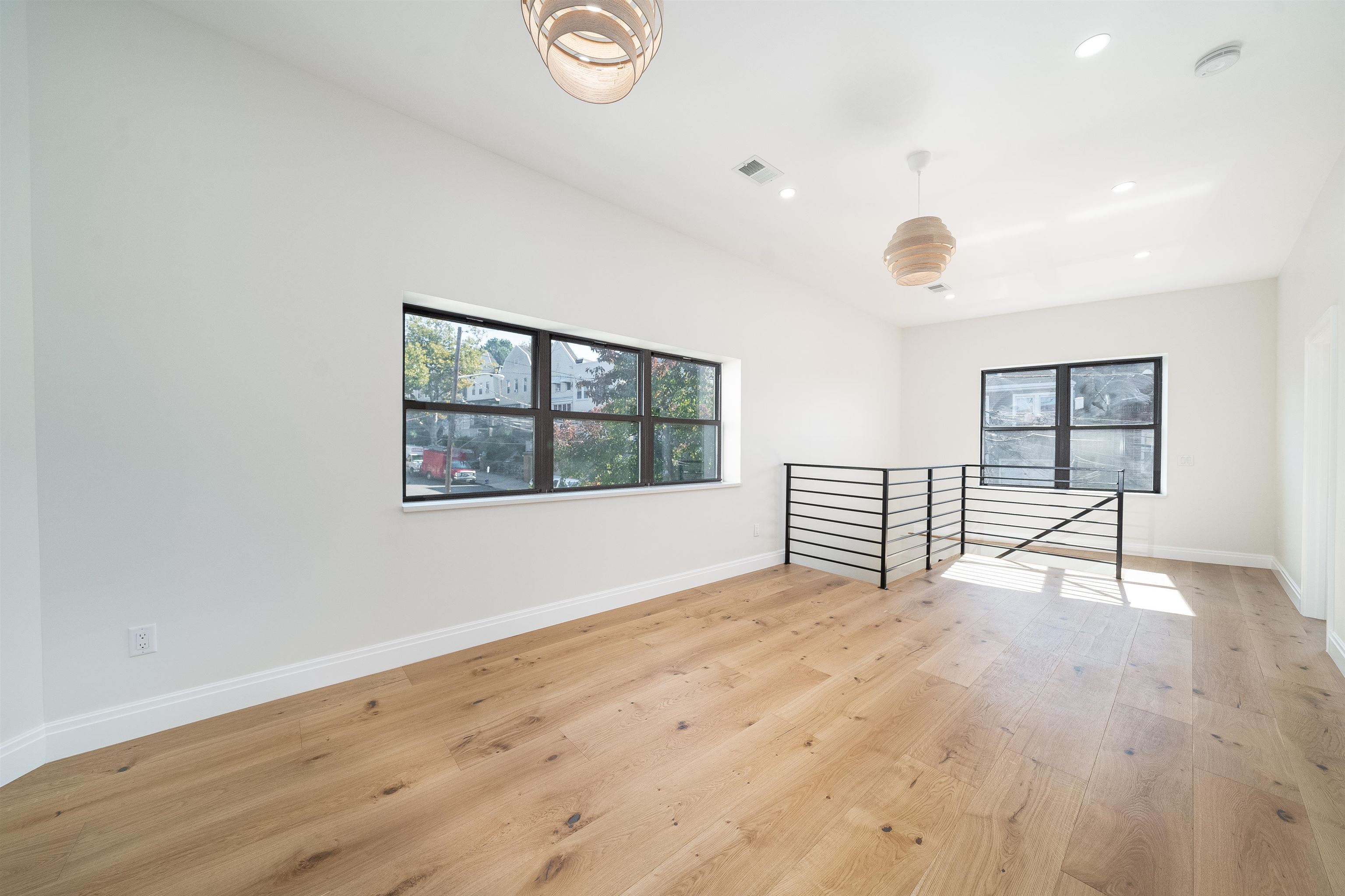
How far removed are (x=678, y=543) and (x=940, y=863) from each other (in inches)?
98.3

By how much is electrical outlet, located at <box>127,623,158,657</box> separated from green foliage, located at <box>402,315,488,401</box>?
134 centimetres

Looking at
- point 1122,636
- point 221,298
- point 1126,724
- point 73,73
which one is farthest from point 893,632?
point 73,73

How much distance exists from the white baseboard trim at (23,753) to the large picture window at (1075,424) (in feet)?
20.1

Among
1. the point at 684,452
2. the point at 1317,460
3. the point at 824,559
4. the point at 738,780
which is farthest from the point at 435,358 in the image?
the point at 1317,460

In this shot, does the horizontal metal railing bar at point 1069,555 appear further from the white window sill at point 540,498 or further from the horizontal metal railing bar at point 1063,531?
the white window sill at point 540,498

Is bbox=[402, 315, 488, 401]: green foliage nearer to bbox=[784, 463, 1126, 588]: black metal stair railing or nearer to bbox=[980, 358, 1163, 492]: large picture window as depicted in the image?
bbox=[784, 463, 1126, 588]: black metal stair railing

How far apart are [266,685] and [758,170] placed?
350cm

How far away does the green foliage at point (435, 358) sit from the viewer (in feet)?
8.54

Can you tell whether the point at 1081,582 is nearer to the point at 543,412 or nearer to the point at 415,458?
the point at 543,412

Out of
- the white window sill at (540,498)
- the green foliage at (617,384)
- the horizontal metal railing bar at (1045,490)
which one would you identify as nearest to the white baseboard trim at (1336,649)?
the horizontal metal railing bar at (1045,490)

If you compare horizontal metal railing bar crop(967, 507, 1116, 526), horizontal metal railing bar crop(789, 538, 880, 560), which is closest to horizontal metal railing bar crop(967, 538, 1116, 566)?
horizontal metal railing bar crop(967, 507, 1116, 526)

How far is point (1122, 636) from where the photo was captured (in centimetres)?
291

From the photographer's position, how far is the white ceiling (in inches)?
74.2

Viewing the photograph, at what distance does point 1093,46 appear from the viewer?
6.42 ft
